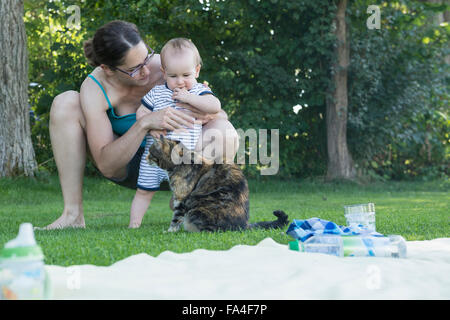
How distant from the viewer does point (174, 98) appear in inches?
138

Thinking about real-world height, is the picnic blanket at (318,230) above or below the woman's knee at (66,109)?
below

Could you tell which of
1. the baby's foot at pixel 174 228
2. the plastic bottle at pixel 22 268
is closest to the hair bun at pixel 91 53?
the baby's foot at pixel 174 228

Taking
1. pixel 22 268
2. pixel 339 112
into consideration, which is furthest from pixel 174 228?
pixel 339 112

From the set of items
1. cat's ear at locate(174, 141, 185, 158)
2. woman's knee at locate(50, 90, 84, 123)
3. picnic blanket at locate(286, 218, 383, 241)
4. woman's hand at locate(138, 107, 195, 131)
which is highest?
woman's knee at locate(50, 90, 84, 123)

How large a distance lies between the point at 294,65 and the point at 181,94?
655cm

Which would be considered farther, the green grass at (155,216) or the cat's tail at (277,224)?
the cat's tail at (277,224)

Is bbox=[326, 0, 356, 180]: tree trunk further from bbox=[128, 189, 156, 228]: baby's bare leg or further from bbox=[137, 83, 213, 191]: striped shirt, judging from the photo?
bbox=[128, 189, 156, 228]: baby's bare leg

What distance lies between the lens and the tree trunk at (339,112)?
9352 mm

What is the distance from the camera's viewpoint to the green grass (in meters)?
2.62

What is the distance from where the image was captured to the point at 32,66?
10.7m

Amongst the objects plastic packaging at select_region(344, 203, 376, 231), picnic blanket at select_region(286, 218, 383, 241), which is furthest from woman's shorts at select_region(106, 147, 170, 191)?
plastic packaging at select_region(344, 203, 376, 231)

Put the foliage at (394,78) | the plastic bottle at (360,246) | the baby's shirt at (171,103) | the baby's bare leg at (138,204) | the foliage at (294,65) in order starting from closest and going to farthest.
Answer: the plastic bottle at (360,246), the baby's shirt at (171,103), the baby's bare leg at (138,204), the foliage at (294,65), the foliage at (394,78)

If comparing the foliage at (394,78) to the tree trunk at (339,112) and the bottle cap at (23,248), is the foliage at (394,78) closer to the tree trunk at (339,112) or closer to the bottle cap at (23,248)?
the tree trunk at (339,112)

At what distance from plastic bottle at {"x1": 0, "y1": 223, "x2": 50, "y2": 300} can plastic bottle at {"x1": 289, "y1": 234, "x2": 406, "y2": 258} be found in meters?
1.38
